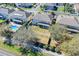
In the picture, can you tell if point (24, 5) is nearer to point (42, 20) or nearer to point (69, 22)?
point (42, 20)

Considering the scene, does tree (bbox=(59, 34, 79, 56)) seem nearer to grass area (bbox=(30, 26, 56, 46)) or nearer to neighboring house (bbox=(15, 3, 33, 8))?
grass area (bbox=(30, 26, 56, 46))

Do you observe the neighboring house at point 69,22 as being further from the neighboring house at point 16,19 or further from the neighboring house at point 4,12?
the neighboring house at point 4,12

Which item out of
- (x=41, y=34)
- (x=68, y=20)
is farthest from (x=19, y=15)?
(x=68, y=20)

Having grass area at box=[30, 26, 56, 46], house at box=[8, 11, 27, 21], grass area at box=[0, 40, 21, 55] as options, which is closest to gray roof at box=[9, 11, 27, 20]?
house at box=[8, 11, 27, 21]

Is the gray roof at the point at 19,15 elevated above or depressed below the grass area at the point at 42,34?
above

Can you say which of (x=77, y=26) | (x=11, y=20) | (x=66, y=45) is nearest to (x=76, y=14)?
(x=77, y=26)

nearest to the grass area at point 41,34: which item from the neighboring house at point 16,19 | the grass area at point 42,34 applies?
the grass area at point 42,34
